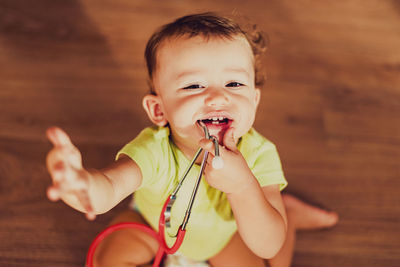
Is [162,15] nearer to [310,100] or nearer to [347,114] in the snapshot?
[310,100]

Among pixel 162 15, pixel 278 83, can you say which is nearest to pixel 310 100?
pixel 278 83

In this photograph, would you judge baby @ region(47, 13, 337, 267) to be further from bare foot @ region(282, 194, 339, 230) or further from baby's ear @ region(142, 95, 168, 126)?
bare foot @ region(282, 194, 339, 230)

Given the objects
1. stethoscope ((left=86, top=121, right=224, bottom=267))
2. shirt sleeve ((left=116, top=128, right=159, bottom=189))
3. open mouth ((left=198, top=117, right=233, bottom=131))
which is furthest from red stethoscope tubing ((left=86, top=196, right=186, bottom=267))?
open mouth ((left=198, top=117, right=233, bottom=131))

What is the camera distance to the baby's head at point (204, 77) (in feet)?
2.26

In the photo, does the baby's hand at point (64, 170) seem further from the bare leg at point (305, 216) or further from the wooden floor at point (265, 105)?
the bare leg at point (305, 216)

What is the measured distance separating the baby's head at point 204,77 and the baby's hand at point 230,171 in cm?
3

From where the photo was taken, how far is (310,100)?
130 cm

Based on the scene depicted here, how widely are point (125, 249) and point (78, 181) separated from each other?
409 millimetres

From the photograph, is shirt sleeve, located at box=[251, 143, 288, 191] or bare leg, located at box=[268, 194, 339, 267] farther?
bare leg, located at box=[268, 194, 339, 267]

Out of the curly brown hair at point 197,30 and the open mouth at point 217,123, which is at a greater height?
the curly brown hair at point 197,30

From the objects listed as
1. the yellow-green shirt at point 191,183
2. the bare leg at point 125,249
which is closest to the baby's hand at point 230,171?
the yellow-green shirt at point 191,183

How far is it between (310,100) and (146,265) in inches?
31.0

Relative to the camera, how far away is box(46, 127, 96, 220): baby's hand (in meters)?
0.49

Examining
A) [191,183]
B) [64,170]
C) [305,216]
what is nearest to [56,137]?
[64,170]
